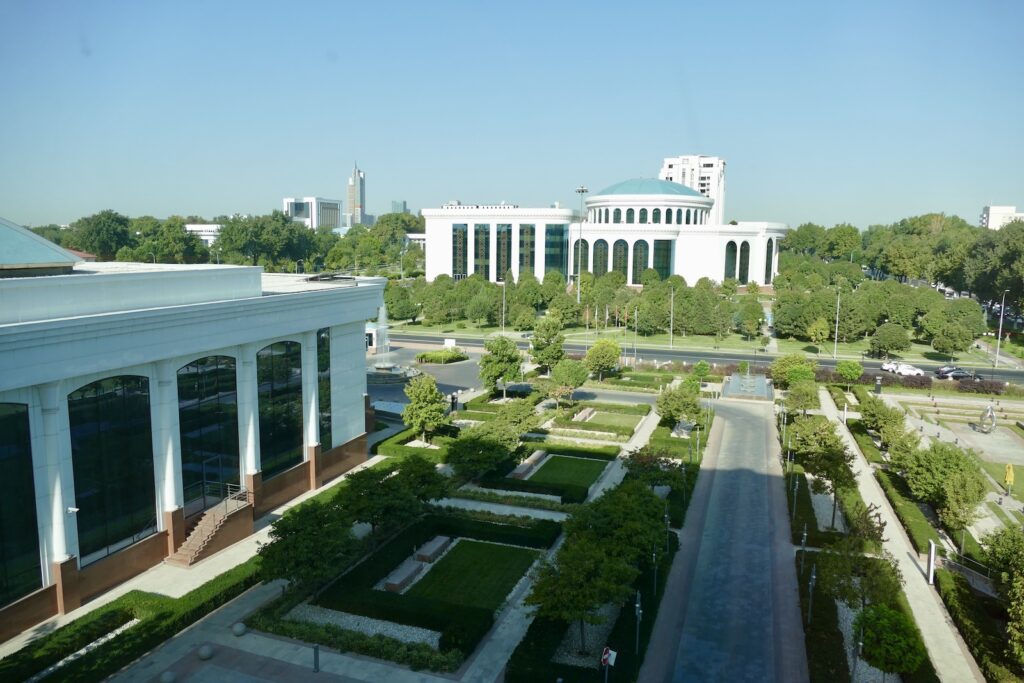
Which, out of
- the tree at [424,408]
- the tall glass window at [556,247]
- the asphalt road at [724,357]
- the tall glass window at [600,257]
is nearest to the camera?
the tree at [424,408]

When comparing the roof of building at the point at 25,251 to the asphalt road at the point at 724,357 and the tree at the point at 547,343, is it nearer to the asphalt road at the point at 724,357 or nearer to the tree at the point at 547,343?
the tree at the point at 547,343

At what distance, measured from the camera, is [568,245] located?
110 meters

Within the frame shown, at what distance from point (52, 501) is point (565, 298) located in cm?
6447

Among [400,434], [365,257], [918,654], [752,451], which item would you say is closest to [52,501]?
[400,434]

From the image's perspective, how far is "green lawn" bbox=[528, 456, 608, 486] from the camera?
35469mm

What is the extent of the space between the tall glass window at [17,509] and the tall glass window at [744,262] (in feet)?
335

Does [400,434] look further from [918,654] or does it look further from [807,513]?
[918,654]

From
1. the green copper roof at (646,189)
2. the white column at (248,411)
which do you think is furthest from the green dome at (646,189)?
the white column at (248,411)

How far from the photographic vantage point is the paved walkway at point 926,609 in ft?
67.3

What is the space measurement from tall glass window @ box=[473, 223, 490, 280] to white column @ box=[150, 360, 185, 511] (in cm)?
8384

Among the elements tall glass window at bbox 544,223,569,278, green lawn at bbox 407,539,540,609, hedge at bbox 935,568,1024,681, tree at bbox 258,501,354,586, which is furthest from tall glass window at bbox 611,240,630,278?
tree at bbox 258,501,354,586

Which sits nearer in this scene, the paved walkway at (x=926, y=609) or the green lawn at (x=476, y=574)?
the paved walkway at (x=926, y=609)

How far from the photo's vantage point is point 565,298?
82.9 m

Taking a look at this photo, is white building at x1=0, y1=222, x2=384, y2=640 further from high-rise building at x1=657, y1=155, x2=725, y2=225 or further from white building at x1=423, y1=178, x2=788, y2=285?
high-rise building at x1=657, y1=155, x2=725, y2=225
